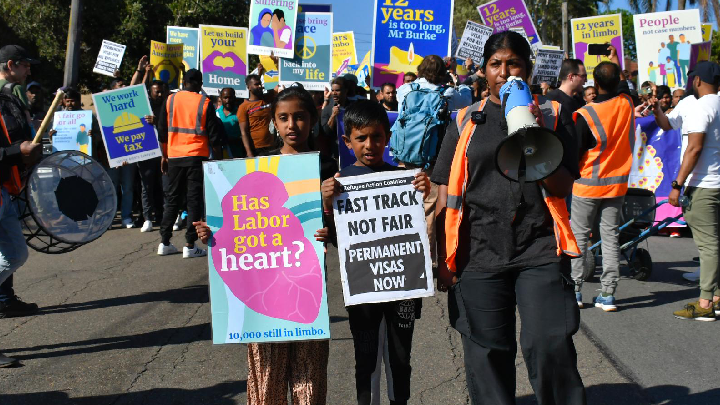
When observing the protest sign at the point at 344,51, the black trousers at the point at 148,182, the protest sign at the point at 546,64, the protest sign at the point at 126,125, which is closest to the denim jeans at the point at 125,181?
the black trousers at the point at 148,182

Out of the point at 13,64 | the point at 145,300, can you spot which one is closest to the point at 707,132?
the point at 145,300

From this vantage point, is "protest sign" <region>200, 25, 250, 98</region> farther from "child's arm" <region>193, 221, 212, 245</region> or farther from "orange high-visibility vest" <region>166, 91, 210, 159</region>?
"child's arm" <region>193, 221, 212, 245</region>

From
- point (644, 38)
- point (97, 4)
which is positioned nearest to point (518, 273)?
point (644, 38)

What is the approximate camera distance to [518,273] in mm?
3365

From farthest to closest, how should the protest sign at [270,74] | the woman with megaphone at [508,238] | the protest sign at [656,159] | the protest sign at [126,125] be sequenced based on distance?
1. the protest sign at [270,74]
2. the protest sign at [656,159]
3. the protest sign at [126,125]
4. the woman with megaphone at [508,238]

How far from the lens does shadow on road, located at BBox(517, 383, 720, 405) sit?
14.8 feet

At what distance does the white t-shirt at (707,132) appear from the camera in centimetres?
632

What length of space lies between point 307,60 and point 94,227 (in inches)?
286

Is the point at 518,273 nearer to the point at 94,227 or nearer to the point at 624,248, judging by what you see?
the point at 94,227

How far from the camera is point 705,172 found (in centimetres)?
640

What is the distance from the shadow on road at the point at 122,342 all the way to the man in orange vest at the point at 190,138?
2.91 metres

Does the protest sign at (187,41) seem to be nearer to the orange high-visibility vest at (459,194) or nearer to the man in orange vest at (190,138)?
the man in orange vest at (190,138)

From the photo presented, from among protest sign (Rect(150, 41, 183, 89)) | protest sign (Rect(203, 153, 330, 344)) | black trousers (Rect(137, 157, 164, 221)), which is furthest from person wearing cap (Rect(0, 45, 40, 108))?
protest sign (Rect(150, 41, 183, 89))

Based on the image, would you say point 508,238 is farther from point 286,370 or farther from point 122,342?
point 122,342
